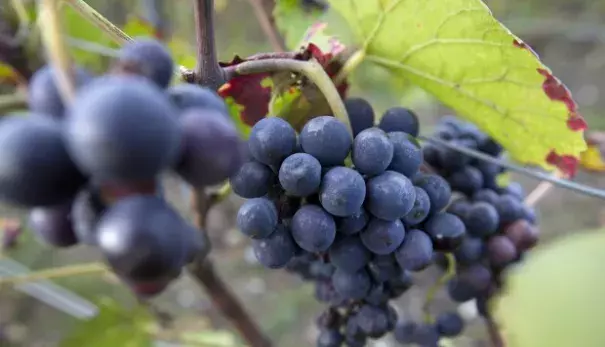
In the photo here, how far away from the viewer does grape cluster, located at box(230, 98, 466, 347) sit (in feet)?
1.43

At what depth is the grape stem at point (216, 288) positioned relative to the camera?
0.67 meters

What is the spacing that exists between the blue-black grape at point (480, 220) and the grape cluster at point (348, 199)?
0.07 meters

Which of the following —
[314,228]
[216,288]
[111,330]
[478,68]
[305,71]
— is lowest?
[111,330]

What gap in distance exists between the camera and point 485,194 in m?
0.63

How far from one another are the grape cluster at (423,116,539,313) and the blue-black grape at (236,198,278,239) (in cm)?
23

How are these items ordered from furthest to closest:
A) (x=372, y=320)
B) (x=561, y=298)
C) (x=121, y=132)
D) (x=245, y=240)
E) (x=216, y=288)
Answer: (x=245, y=240)
(x=216, y=288)
(x=372, y=320)
(x=561, y=298)
(x=121, y=132)

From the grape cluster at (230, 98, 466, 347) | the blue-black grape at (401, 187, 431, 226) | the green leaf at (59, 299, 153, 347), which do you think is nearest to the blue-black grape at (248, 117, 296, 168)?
the grape cluster at (230, 98, 466, 347)

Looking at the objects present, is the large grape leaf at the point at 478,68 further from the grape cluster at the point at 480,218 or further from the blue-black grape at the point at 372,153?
the blue-black grape at the point at 372,153

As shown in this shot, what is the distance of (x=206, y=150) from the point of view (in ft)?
0.80

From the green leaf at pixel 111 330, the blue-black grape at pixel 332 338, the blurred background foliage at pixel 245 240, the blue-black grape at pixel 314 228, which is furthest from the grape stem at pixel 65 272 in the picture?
the blurred background foliage at pixel 245 240

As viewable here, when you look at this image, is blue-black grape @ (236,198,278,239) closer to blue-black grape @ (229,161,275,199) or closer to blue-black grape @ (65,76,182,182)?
blue-black grape @ (229,161,275,199)

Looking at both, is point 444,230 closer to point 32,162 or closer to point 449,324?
point 449,324

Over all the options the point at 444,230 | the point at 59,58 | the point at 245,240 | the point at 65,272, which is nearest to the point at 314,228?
the point at 444,230

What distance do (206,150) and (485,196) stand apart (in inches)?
17.6
